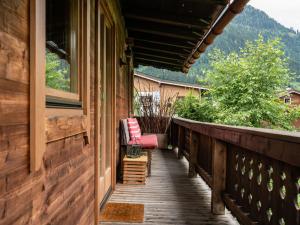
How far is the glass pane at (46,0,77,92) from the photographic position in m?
1.45

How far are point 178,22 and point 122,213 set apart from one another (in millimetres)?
2662

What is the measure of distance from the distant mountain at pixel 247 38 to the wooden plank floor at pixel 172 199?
27563 mm

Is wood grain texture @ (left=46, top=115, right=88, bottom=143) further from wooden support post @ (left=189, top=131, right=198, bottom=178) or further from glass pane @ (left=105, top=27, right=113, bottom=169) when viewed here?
wooden support post @ (left=189, top=131, right=198, bottom=178)

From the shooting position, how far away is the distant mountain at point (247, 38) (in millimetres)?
35844

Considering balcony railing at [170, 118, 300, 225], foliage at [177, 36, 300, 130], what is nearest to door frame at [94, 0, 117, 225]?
balcony railing at [170, 118, 300, 225]

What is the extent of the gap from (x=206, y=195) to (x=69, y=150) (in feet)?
7.88

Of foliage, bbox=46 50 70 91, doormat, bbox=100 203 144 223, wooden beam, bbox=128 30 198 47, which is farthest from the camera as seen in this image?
wooden beam, bbox=128 30 198 47

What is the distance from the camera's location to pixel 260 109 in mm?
15938

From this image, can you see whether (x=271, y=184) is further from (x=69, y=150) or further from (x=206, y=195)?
(x=206, y=195)

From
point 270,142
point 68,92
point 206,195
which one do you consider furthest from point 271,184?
point 206,195

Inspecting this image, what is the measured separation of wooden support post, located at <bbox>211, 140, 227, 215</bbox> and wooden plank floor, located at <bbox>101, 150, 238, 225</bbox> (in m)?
0.09

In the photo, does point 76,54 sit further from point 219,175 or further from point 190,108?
point 190,108

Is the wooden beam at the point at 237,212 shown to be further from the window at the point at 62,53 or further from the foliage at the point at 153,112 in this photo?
the foliage at the point at 153,112

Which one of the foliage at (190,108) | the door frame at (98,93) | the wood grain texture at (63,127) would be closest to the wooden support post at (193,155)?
the door frame at (98,93)
